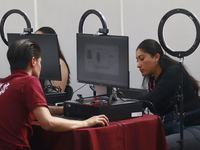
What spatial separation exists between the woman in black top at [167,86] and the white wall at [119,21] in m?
0.21

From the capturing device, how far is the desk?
1.77 metres

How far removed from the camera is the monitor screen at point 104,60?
80.4 inches

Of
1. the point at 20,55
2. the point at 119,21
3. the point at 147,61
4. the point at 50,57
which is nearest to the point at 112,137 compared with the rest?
the point at 20,55

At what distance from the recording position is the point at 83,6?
410 cm

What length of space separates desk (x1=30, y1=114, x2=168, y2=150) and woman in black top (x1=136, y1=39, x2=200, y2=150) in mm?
232

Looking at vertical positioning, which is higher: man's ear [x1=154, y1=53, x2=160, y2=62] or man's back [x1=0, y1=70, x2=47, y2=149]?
man's ear [x1=154, y1=53, x2=160, y2=62]

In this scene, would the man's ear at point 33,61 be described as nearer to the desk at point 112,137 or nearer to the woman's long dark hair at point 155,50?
the desk at point 112,137

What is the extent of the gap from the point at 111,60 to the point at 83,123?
49 cm

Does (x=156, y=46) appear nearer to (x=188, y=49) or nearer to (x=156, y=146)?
(x=188, y=49)

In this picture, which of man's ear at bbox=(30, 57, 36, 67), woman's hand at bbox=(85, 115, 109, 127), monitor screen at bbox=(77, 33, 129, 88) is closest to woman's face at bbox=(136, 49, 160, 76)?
monitor screen at bbox=(77, 33, 129, 88)

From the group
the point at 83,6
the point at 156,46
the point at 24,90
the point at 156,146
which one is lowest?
the point at 156,146

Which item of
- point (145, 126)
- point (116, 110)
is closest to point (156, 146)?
point (145, 126)

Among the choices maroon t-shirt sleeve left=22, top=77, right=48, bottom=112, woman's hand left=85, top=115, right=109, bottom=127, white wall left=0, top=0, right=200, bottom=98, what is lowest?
woman's hand left=85, top=115, right=109, bottom=127

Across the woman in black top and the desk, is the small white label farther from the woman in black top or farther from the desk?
the woman in black top
